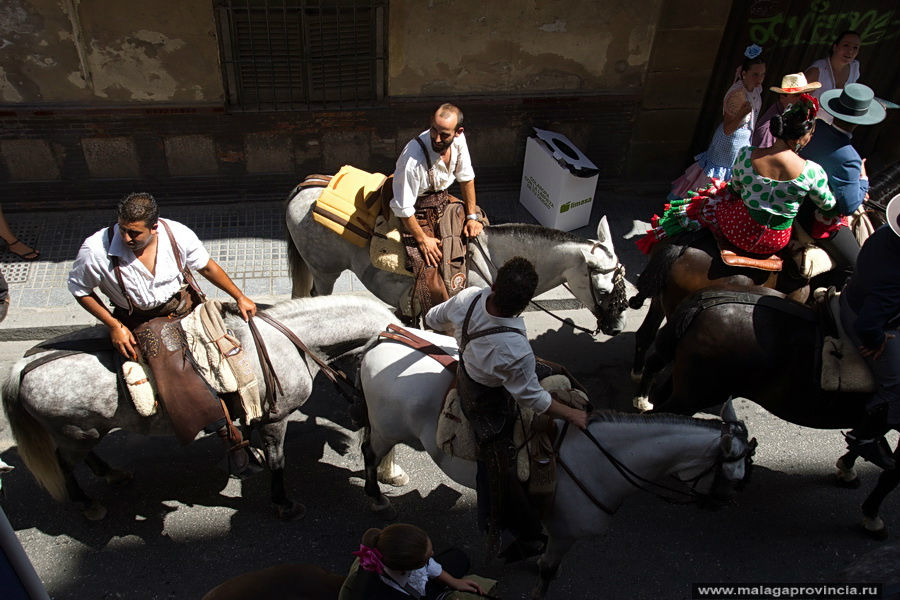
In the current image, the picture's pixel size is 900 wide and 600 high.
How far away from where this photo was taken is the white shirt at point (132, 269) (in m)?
4.17

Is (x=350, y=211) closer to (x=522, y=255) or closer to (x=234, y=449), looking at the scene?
(x=522, y=255)

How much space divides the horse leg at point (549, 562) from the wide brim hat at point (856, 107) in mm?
4312

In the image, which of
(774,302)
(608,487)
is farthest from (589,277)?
(608,487)

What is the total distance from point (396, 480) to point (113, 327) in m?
2.37

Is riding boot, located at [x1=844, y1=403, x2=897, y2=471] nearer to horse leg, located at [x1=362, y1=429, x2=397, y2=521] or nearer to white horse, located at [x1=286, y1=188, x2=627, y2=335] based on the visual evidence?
white horse, located at [x1=286, y1=188, x2=627, y2=335]

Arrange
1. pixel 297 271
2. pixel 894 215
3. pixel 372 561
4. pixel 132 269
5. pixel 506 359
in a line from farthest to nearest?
pixel 297 271
pixel 894 215
pixel 132 269
pixel 506 359
pixel 372 561

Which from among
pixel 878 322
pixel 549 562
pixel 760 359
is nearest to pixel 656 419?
pixel 549 562

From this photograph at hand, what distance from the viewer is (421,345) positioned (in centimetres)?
460

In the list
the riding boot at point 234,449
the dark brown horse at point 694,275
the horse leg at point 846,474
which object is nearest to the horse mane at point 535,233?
the dark brown horse at point 694,275

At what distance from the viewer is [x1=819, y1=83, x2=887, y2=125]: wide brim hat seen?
19.3 feet

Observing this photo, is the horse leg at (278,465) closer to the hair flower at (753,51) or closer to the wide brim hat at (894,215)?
the wide brim hat at (894,215)

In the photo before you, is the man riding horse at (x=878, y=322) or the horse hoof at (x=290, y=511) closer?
the man riding horse at (x=878, y=322)

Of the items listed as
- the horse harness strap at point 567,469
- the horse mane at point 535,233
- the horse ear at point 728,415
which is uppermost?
→ the horse mane at point 535,233

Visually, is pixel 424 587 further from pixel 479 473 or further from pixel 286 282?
pixel 286 282
